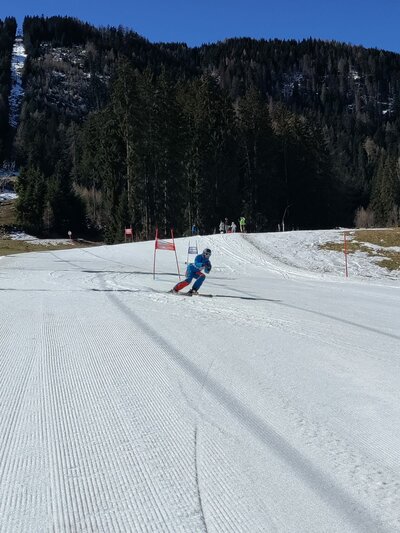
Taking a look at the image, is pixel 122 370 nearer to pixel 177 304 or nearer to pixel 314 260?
pixel 177 304

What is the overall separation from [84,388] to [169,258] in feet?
85.0

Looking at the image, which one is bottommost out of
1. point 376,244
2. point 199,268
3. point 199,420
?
point 199,420

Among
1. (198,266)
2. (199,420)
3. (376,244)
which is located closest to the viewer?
(199,420)

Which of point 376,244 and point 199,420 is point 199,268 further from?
point 376,244

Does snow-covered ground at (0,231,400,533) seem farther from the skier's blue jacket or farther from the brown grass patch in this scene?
the brown grass patch

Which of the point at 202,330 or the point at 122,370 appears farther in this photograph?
the point at 202,330

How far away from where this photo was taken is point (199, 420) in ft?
16.4

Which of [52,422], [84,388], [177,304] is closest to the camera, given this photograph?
[52,422]

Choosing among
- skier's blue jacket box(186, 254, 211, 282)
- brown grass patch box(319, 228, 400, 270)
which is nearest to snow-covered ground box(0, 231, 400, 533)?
skier's blue jacket box(186, 254, 211, 282)

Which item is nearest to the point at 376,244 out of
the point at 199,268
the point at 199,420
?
the point at 199,268

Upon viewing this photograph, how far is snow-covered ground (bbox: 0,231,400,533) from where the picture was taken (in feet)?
11.3

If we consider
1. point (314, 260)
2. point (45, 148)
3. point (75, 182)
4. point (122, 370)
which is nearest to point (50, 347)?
point (122, 370)

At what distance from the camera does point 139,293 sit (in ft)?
49.6

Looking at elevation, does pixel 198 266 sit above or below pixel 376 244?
below
